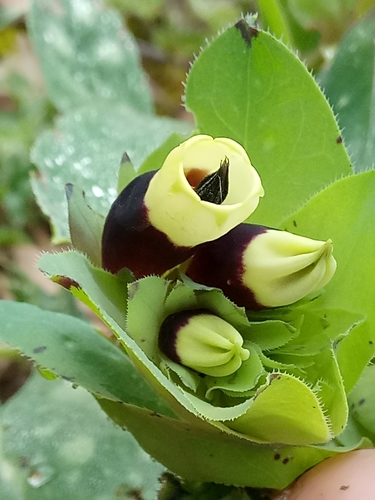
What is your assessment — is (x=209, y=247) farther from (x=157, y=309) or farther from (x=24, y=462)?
(x=24, y=462)

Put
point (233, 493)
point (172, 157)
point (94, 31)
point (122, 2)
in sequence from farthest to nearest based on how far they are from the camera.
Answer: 1. point (122, 2)
2. point (94, 31)
3. point (233, 493)
4. point (172, 157)

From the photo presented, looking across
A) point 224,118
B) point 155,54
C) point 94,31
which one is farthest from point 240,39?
point 155,54

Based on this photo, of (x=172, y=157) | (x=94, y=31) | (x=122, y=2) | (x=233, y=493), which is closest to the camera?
(x=172, y=157)

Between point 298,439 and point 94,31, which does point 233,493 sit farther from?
point 94,31

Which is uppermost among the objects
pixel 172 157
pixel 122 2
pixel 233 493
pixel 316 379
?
pixel 122 2

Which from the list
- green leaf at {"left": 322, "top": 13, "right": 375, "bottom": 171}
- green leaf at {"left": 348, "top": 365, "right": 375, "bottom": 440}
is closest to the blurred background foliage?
green leaf at {"left": 322, "top": 13, "right": 375, "bottom": 171}

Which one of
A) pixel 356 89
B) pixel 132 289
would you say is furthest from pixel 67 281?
pixel 356 89

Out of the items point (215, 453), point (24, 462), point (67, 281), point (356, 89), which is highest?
point (356, 89)

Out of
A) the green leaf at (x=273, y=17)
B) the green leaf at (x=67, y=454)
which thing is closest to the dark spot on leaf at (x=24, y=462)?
the green leaf at (x=67, y=454)
